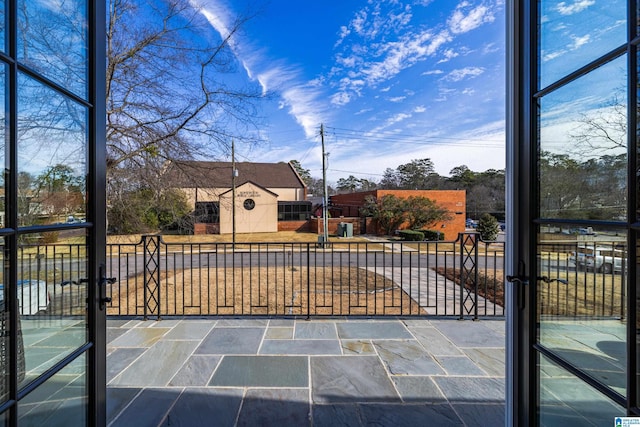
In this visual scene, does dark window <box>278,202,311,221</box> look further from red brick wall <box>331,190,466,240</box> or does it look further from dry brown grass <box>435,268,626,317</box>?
dry brown grass <box>435,268,626,317</box>

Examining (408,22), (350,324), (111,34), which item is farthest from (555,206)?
(408,22)

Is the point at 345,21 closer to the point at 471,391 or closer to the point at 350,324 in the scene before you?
the point at 350,324

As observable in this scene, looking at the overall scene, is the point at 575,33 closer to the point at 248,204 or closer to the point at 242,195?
the point at 242,195

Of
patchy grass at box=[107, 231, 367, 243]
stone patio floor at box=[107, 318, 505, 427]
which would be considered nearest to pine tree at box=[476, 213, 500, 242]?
patchy grass at box=[107, 231, 367, 243]

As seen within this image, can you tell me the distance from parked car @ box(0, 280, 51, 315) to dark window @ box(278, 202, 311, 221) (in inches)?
823

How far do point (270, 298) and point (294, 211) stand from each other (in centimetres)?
1735

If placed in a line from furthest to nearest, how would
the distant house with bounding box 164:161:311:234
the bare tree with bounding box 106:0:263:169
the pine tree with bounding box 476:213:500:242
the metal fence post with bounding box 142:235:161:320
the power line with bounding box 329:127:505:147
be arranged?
the power line with bounding box 329:127:505:147 → the pine tree with bounding box 476:213:500:242 → the distant house with bounding box 164:161:311:234 → the bare tree with bounding box 106:0:263:169 → the metal fence post with bounding box 142:235:161:320

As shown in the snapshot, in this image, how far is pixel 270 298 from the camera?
16.4 feet

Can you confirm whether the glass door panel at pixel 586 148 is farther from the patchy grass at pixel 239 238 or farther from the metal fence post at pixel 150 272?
the metal fence post at pixel 150 272

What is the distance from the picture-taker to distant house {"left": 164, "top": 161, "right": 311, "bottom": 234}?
16.0 ft

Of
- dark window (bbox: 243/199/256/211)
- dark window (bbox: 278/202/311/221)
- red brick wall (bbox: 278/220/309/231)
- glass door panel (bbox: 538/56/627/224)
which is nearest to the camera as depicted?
glass door panel (bbox: 538/56/627/224)

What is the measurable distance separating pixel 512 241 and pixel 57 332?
2014mm

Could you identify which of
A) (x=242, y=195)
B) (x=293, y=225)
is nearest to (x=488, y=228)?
(x=293, y=225)

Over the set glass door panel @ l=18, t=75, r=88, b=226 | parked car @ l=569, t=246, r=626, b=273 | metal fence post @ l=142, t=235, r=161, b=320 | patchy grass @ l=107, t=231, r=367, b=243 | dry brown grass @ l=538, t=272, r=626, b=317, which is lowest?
patchy grass @ l=107, t=231, r=367, b=243
